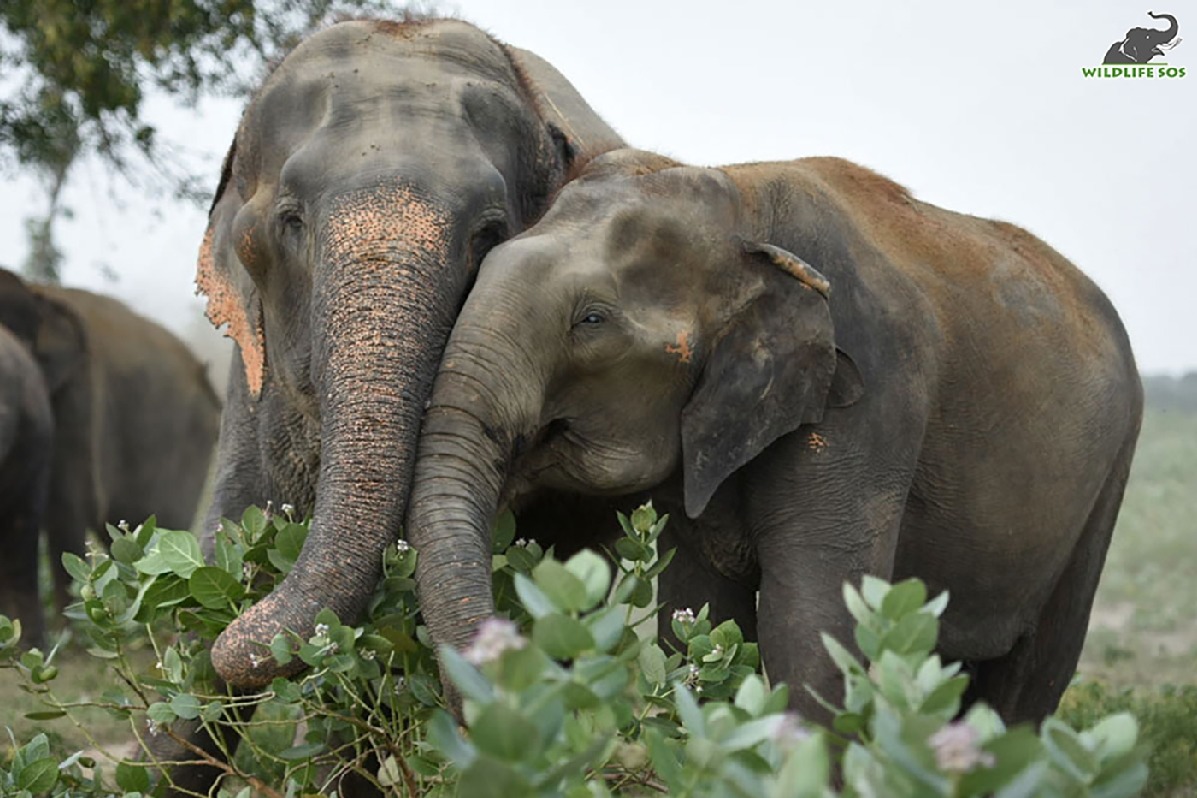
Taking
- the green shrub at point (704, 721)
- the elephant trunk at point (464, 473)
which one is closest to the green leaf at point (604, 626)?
the green shrub at point (704, 721)

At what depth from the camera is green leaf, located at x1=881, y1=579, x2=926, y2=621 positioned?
6.60 ft

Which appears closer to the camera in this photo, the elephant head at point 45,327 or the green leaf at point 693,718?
the green leaf at point 693,718

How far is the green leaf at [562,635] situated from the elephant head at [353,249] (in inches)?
65.7

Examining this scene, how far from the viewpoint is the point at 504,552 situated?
157 inches

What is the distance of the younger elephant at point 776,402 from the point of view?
3695 mm

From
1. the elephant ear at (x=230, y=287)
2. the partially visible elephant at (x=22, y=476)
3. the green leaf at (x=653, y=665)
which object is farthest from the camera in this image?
the partially visible elephant at (x=22, y=476)

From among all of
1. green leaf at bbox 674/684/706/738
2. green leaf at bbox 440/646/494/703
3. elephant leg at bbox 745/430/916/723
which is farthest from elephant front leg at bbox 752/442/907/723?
green leaf at bbox 440/646/494/703

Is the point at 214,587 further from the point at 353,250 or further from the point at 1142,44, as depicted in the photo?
the point at 1142,44

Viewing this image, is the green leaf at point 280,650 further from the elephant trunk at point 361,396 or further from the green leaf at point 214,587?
the green leaf at point 214,587

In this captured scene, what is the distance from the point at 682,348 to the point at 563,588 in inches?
84.0

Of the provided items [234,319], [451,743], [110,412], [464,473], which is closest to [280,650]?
[464,473]

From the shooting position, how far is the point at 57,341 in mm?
11203

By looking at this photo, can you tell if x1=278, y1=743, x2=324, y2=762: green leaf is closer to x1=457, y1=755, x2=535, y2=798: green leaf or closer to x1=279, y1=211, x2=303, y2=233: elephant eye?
x1=279, y1=211, x2=303, y2=233: elephant eye

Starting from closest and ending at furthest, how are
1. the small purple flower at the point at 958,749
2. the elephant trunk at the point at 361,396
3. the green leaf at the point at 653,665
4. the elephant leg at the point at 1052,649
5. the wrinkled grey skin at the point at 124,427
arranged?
the small purple flower at the point at 958,749, the elephant trunk at the point at 361,396, the green leaf at the point at 653,665, the elephant leg at the point at 1052,649, the wrinkled grey skin at the point at 124,427
